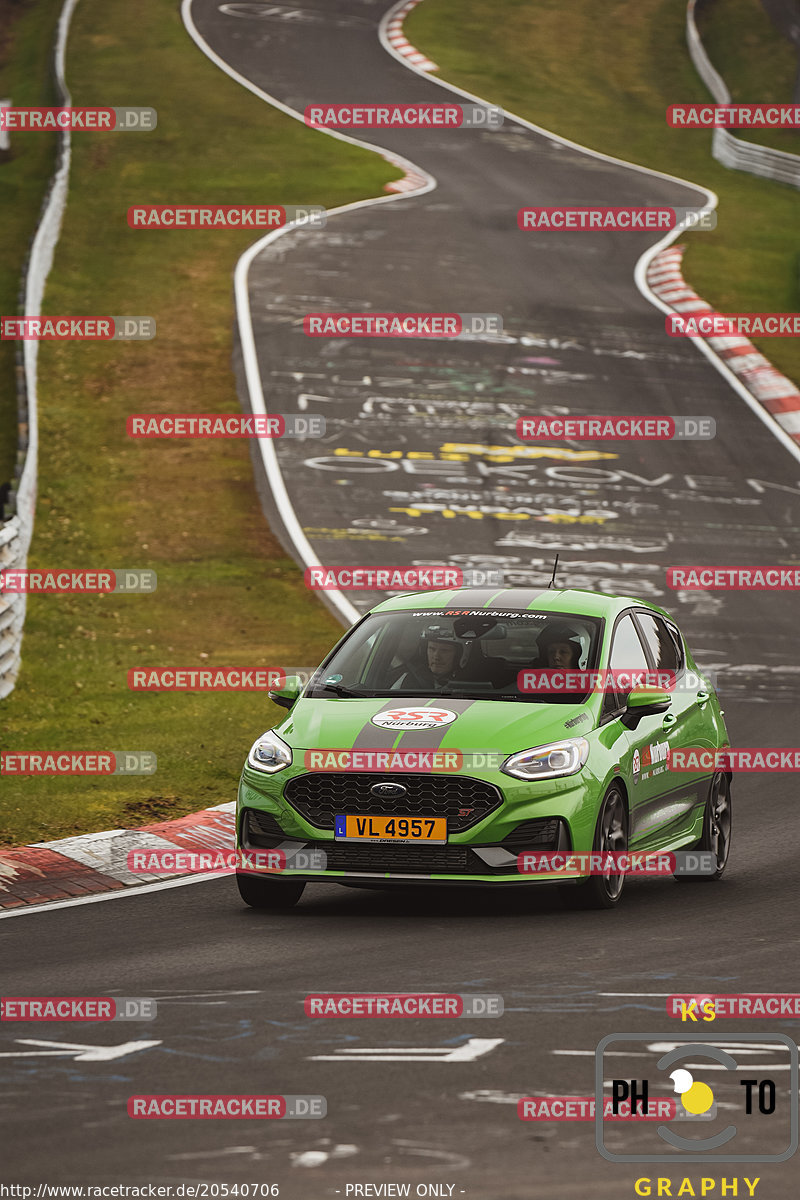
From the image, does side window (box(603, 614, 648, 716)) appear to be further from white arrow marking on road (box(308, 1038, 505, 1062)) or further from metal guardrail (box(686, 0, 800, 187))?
metal guardrail (box(686, 0, 800, 187))

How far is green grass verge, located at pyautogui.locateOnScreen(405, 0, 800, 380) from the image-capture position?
36219mm

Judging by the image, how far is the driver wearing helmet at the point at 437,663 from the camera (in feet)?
35.2

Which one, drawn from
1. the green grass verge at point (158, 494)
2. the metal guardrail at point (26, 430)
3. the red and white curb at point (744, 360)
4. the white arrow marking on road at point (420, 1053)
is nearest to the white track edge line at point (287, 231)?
the red and white curb at point (744, 360)

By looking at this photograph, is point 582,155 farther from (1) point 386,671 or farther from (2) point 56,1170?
(2) point 56,1170

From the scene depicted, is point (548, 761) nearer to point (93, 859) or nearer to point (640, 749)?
point (640, 749)

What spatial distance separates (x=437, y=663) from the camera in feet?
35.5

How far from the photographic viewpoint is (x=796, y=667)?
18.7m

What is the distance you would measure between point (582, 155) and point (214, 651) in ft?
101

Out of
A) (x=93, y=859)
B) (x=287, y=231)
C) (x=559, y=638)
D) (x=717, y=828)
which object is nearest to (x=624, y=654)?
(x=559, y=638)

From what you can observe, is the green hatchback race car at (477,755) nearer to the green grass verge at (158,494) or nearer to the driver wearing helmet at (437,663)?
the driver wearing helmet at (437,663)

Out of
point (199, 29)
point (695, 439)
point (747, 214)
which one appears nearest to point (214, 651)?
point (695, 439)

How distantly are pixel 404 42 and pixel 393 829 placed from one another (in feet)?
171

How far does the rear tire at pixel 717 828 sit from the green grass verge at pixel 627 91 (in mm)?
21456

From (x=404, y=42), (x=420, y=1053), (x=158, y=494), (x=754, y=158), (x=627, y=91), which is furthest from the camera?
(x=404, y=42)
